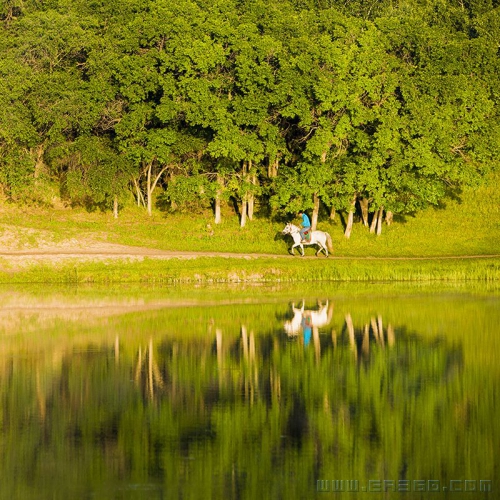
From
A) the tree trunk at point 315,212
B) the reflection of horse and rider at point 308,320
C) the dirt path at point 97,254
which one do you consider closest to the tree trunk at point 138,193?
the dirt path at point 97,254

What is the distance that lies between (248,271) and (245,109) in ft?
44.0

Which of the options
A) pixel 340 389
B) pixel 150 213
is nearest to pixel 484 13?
pixel 150 213

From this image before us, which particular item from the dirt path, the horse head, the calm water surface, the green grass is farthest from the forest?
the calm water surface

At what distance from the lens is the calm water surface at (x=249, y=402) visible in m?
19.0

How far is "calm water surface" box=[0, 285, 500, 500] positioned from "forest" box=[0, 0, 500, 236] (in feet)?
73.8

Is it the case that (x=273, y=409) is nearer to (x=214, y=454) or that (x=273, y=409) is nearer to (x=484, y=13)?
(x=214, y=454)

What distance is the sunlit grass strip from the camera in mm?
52469

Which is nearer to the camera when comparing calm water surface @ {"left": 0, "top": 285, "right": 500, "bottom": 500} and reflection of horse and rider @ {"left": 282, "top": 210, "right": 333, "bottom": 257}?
calm water surface @ {"left": 0, "top": 285, "right": 500, "bottom": 500}

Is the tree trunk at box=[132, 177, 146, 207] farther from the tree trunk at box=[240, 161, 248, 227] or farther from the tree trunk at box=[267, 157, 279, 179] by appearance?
the tree trunk at box=[267, 157, 279, 179]

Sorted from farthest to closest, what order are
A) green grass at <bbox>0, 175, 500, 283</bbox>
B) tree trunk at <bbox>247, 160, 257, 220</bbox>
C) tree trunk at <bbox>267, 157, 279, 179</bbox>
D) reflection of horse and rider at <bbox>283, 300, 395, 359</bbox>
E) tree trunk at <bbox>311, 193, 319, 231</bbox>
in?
tree trunk at <bbox>267, 157, 279, 179</bbox>, tree trunk at <bbox>247, 160, 257, 220</bbox>, tree trunk at <bbox>311, 193, 319, 231</bbox>, green grass at <bbox>0, 175, 500, 283</bbox>, reflection of horse and rider at <bbox>283, 300, 395, 359</bbox>

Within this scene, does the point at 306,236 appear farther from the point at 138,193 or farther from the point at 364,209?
the point at 138,193

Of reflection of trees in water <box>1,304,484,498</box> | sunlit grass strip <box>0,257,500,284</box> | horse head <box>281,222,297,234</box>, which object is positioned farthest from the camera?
horse head <box>281,222,297,234</box>

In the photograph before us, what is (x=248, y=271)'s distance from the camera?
Answer: 174ft

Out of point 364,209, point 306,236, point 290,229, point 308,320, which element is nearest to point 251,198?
point 364,209
